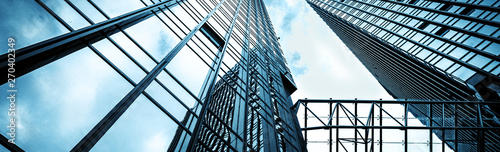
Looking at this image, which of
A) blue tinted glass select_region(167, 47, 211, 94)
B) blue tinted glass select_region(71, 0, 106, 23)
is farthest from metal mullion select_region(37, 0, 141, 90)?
blue tinted glass select_region(167, 47, 211, 94)

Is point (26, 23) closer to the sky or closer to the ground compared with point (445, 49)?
closer to the ground

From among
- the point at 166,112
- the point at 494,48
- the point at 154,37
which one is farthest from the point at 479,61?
the point at 166,112

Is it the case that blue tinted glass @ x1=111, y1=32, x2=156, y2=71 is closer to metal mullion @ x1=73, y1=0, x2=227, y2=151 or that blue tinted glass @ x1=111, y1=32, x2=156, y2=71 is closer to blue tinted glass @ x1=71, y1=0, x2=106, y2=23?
metal mullion @ x1=73, y1=0, x2=227, y2=151

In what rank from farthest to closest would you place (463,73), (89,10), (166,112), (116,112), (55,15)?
(463,73), (89,10), (166,112), (55,15), (116,112)

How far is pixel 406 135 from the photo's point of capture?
65.0 ft

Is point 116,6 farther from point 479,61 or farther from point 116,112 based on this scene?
point 479,61

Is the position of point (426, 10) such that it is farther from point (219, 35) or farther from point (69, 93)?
point (69, 93)

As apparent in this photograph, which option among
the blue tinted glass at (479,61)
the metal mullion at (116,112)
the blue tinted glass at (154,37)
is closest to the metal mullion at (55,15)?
the metal mullion at (116,112)
